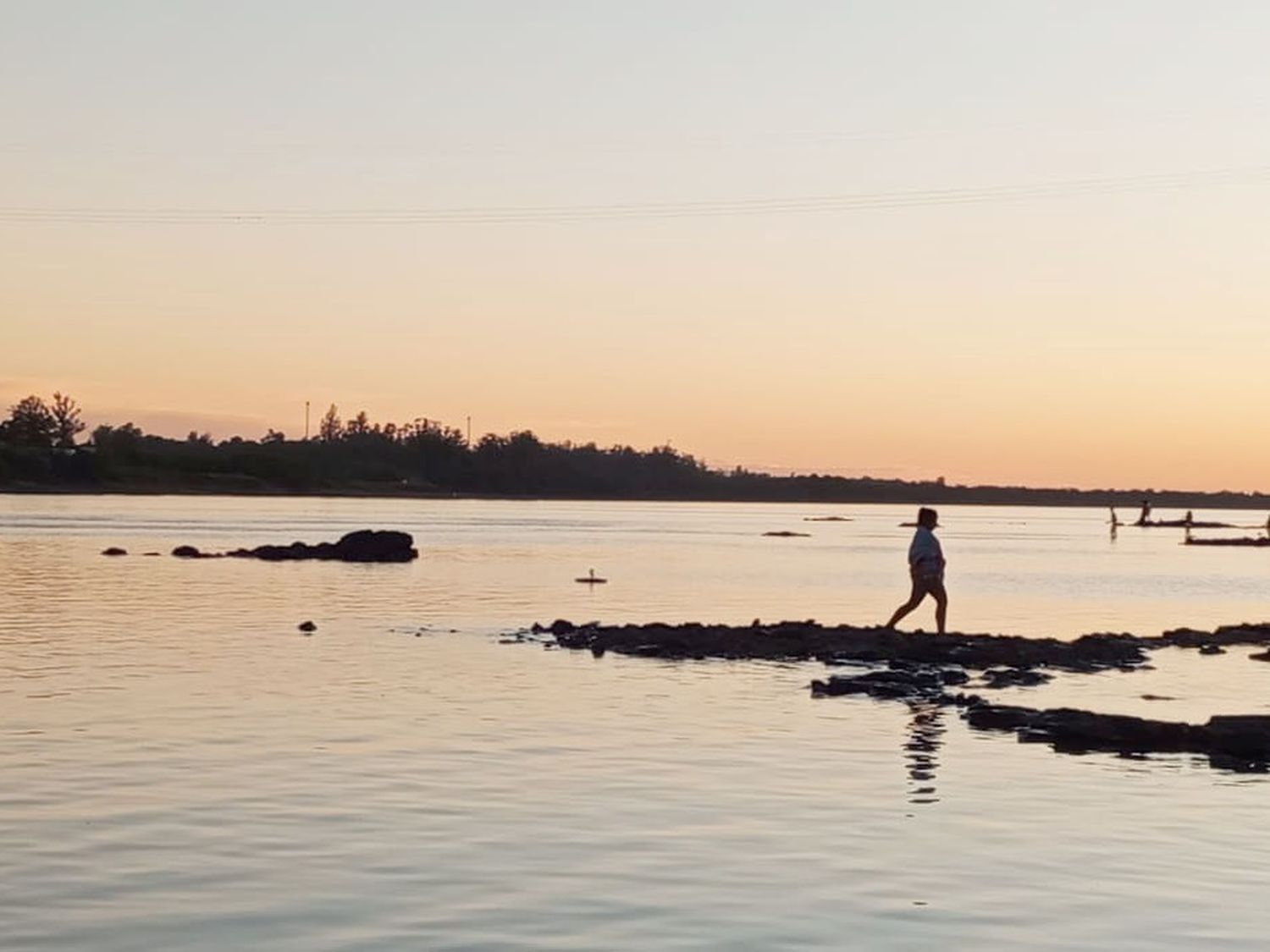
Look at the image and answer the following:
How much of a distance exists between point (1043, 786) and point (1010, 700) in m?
7.52

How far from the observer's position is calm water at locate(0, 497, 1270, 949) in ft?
39.5

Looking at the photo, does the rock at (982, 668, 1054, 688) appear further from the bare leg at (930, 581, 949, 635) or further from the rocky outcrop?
the rocky outcrop

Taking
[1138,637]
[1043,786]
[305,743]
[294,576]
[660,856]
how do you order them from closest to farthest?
[660,856]
[1043,786]
[305,743]
[1138,637]
[294,576]

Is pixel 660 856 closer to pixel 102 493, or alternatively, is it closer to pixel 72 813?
pixel 72 813

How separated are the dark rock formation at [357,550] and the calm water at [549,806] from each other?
2726cm

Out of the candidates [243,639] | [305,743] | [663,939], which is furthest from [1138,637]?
[663,939]

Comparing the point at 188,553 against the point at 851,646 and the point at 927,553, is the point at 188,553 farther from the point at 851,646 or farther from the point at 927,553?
the point at 927,553

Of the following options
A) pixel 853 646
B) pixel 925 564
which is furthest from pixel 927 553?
pixel 853 646

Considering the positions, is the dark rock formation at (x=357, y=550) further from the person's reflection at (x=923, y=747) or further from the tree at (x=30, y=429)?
the tree at (x=30, y=429)

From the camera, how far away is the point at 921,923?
1216cm

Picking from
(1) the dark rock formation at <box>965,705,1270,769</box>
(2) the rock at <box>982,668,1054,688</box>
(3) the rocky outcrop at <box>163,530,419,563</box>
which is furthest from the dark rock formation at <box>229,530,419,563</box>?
(1) the dark rock formation at <box>965,705,1270,769</box>

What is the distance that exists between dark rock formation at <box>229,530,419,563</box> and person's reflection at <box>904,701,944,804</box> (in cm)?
4236

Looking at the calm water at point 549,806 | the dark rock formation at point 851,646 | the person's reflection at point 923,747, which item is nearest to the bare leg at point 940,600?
the dark rock formation at point 851,646

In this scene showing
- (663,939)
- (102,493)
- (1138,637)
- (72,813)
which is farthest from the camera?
(102,493)
